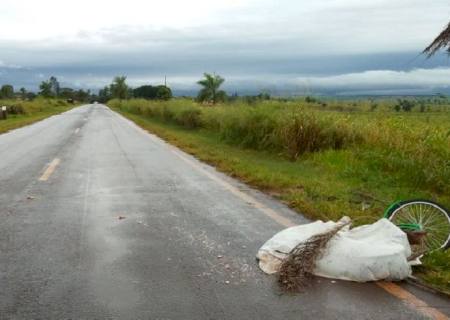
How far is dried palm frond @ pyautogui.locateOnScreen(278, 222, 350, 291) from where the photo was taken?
4.92 m

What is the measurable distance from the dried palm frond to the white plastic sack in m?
0.06

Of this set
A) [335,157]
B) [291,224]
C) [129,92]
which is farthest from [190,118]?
[129,92]

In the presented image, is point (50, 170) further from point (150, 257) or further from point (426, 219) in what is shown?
point (426, 219)

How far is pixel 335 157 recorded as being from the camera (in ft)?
45.2

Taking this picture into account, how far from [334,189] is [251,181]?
1.83m

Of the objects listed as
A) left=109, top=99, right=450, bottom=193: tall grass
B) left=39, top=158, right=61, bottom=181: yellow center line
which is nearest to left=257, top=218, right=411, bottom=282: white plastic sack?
left=109, top=99, right=450, bottom=193: tall grass

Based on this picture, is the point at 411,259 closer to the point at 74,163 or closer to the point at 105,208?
the point at 105,208

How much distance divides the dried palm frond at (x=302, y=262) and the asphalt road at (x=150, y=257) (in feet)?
0.41

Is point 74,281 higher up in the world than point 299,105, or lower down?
lower down

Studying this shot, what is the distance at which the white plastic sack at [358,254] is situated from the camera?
5066mm

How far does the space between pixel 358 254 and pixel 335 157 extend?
876 cm

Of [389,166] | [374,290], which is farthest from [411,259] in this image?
[389,166]

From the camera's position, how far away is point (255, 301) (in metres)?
4.50

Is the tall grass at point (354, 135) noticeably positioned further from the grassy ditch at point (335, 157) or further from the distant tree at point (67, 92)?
the distant tree at point (67, 92)
